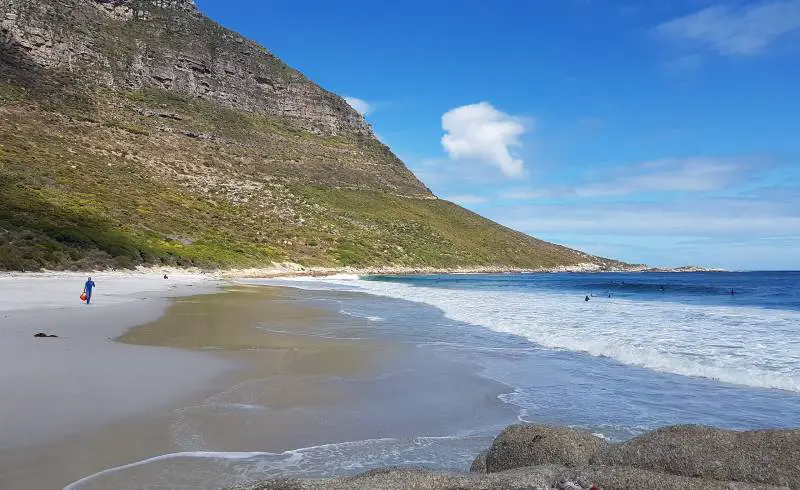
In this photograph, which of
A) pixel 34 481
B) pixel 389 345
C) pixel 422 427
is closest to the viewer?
pixel 34 481

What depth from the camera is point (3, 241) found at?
35.2m

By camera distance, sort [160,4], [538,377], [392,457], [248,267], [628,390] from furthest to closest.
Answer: [160,4], [248,267], [538,377], [628,390], [392,457]

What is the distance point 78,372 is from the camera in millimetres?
9500

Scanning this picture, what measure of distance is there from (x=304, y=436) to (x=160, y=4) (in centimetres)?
11574

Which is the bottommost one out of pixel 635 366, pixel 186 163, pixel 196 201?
pixel 635 366

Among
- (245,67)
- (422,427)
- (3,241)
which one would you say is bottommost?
(422,427)

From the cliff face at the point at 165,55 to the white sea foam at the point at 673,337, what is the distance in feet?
266

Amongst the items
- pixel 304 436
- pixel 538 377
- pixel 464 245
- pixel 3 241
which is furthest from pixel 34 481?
pixel 464 245

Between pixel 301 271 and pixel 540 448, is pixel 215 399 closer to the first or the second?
pixel 540 448

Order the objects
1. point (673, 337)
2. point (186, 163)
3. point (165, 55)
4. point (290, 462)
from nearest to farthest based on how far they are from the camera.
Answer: point (290, 462)
point (673, 337)
point (186, 163)
point (165, 55)

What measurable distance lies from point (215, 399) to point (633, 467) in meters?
6.16

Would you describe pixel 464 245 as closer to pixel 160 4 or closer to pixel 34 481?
pixel 160 4

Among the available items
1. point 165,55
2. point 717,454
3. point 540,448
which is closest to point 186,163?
point 165,55

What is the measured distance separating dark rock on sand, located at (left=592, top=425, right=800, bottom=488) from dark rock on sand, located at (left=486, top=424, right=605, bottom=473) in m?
0.31
